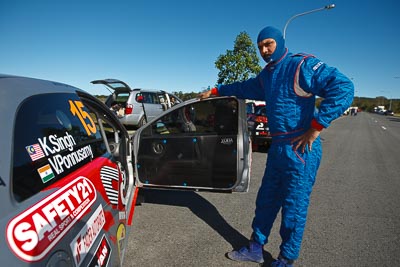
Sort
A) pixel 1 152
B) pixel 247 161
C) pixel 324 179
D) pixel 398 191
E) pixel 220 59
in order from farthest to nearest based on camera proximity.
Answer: pixel 220 59 < pixel 324 179 < pixel 398 191 < pixel 247 161 < pixel 1 152

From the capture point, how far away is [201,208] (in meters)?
3.59

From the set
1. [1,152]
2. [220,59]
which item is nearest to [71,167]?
[1,152]

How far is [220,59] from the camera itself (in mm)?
18312

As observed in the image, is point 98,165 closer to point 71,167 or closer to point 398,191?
point 71,167

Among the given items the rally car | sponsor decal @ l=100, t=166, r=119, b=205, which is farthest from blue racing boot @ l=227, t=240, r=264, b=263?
sponsor decal @ l=100, t=166, r=119, b=205

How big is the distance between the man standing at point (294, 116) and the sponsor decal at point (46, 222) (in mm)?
1578

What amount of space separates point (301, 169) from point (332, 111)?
1.72ft

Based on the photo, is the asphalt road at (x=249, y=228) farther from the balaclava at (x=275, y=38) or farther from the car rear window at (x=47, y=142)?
the balaclava at (x=275, y=38)

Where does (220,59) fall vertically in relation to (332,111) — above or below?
above

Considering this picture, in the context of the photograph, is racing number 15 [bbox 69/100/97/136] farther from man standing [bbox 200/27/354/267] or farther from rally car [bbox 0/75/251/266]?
man standing [bbox 200/27/354/267]

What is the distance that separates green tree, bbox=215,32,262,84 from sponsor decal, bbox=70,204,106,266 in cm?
1720

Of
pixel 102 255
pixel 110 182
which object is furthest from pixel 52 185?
pixel 110 182

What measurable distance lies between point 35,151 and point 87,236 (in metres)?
0.49

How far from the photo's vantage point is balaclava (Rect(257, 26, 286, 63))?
6.98 feet
